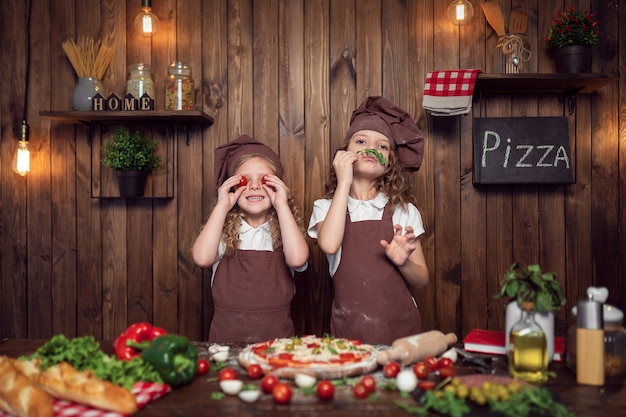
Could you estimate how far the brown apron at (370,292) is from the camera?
245cm

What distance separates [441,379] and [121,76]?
95.1 inches

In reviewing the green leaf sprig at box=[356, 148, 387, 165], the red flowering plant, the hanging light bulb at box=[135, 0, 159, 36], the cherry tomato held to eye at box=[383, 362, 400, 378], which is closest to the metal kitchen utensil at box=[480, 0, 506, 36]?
the red flowering plant

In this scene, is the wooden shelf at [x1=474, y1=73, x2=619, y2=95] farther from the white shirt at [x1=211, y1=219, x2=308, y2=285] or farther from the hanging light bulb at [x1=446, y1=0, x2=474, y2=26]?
the white shirt at [x1=211, y1=219, x2=308, y2=285]

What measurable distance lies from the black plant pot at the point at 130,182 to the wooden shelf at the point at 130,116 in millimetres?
284

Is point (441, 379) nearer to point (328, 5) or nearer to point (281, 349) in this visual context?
point (281, 349)

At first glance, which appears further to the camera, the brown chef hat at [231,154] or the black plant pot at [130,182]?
the black plant pot at [130,182]

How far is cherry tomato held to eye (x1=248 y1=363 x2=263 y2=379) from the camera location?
1.55 meters

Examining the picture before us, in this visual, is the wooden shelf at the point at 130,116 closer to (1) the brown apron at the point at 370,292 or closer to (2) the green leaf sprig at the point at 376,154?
(2) the green leaf sprig at the point at 376,154

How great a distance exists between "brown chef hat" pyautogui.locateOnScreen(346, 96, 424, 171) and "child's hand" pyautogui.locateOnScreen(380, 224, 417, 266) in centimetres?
48

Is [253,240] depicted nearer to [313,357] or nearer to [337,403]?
[313,357]

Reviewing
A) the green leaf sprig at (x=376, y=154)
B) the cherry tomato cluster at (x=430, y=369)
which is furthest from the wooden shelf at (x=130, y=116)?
the cherry tomato cluster at (x=430, y=369)

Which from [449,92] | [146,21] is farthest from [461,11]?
[146,21]

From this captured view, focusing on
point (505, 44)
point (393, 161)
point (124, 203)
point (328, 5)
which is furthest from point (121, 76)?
point (505, 44)

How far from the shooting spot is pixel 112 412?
1.32 meters
